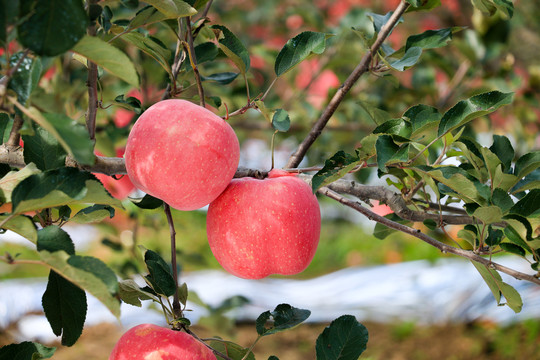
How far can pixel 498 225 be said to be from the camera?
0.65 m

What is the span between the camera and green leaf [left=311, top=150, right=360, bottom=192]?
534mm

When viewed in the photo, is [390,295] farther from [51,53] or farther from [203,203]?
[51,53]

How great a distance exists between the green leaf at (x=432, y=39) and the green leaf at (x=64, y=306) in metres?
0.55

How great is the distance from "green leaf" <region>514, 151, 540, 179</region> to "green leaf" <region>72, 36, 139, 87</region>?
0.48 meters

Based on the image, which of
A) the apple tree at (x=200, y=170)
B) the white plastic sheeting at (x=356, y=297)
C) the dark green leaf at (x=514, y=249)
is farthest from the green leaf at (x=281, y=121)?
the white plastic sheeting at (x=356, y=297)

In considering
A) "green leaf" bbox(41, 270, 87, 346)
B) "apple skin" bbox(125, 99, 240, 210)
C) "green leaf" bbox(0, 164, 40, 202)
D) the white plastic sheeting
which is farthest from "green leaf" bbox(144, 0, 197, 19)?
the white plastic sheeting

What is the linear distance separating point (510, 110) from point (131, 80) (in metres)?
1.56

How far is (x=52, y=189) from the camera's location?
0.45 meters

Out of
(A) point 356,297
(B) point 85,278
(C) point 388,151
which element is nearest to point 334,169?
(C) point 388,151

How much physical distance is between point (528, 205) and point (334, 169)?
24cm

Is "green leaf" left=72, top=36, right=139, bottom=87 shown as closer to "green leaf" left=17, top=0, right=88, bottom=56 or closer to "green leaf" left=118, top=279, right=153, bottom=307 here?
"green leaf" left=17, top=0, right=88, bottom=56

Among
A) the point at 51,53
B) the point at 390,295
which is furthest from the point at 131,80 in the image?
the point at 390,295

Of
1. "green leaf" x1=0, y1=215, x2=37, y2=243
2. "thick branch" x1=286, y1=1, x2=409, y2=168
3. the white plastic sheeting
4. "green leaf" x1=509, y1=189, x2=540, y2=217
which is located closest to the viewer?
"green leaf" x1=0, y1=215, x2=37, y2=243

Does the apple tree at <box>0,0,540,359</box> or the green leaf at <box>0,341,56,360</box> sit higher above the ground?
the apple tree at <box>0,0,540,359</box>
